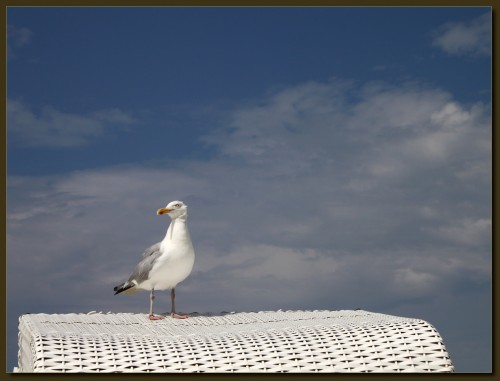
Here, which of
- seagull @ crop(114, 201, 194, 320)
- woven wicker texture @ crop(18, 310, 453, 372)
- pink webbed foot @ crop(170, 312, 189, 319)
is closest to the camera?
woven wicker texture @ crop(18, 310, 453, 372)

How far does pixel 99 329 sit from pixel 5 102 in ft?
3.66

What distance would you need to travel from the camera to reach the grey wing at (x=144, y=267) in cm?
364

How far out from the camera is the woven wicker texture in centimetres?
257

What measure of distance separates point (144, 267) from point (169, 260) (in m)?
0.16

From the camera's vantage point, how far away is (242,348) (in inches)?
106

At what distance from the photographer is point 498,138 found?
3.03 meters

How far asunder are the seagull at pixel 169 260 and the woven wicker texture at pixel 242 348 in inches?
18.2

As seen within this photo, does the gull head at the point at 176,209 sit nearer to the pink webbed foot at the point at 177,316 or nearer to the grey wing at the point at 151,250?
the grey wing at the point at 151,250

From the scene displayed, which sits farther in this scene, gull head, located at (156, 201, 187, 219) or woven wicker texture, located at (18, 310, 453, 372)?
gull head, located at (156, 201, 187, 219)

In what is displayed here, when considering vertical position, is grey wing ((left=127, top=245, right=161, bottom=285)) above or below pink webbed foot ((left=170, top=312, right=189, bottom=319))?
above

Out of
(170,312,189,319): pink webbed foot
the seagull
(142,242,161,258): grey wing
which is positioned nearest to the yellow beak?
the seagull

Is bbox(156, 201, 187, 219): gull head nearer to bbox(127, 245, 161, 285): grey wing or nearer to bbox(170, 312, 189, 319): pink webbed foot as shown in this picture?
bbox(127, 245, 161, 285): grey wing

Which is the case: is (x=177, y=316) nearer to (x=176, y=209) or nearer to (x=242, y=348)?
(x=176, y=209)

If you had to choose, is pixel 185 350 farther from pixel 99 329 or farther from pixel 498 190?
pixel 498 190
